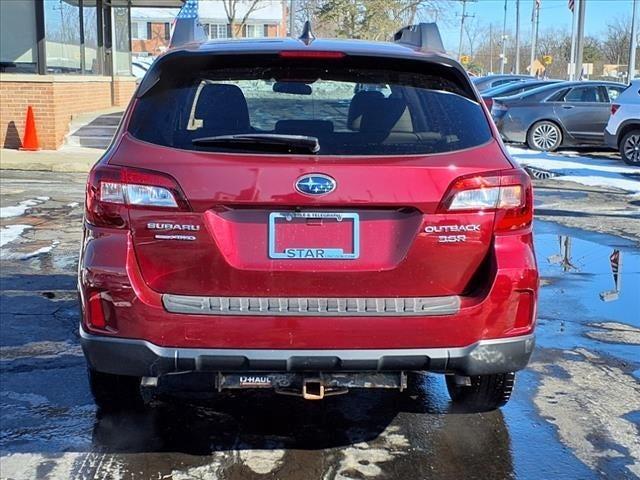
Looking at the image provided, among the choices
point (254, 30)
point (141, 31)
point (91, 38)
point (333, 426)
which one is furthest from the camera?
point (141, 31)

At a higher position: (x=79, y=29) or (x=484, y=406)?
(x=79, y=29)

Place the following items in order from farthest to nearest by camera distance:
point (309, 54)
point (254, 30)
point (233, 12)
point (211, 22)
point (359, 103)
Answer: point (211, 22)
point (254, 30)
point (233, 12)
point (359, 103)
point (309, 54)

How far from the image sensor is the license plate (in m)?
3.15

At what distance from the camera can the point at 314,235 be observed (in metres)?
3.16

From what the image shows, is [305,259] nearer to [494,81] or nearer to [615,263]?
[615,263]

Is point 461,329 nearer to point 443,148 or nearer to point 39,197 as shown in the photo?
point 443,148

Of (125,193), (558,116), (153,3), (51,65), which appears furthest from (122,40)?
(125,193)

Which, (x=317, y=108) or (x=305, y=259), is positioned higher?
(x=317, y=108)

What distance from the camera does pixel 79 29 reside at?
20.3 m

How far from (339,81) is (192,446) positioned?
5.99 ft

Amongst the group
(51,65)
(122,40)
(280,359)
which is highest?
(122,40)

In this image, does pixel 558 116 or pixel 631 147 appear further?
pixel 558 116

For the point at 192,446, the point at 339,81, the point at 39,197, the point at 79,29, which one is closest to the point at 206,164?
the point at 339,81

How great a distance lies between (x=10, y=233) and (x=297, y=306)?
6.41 metres
